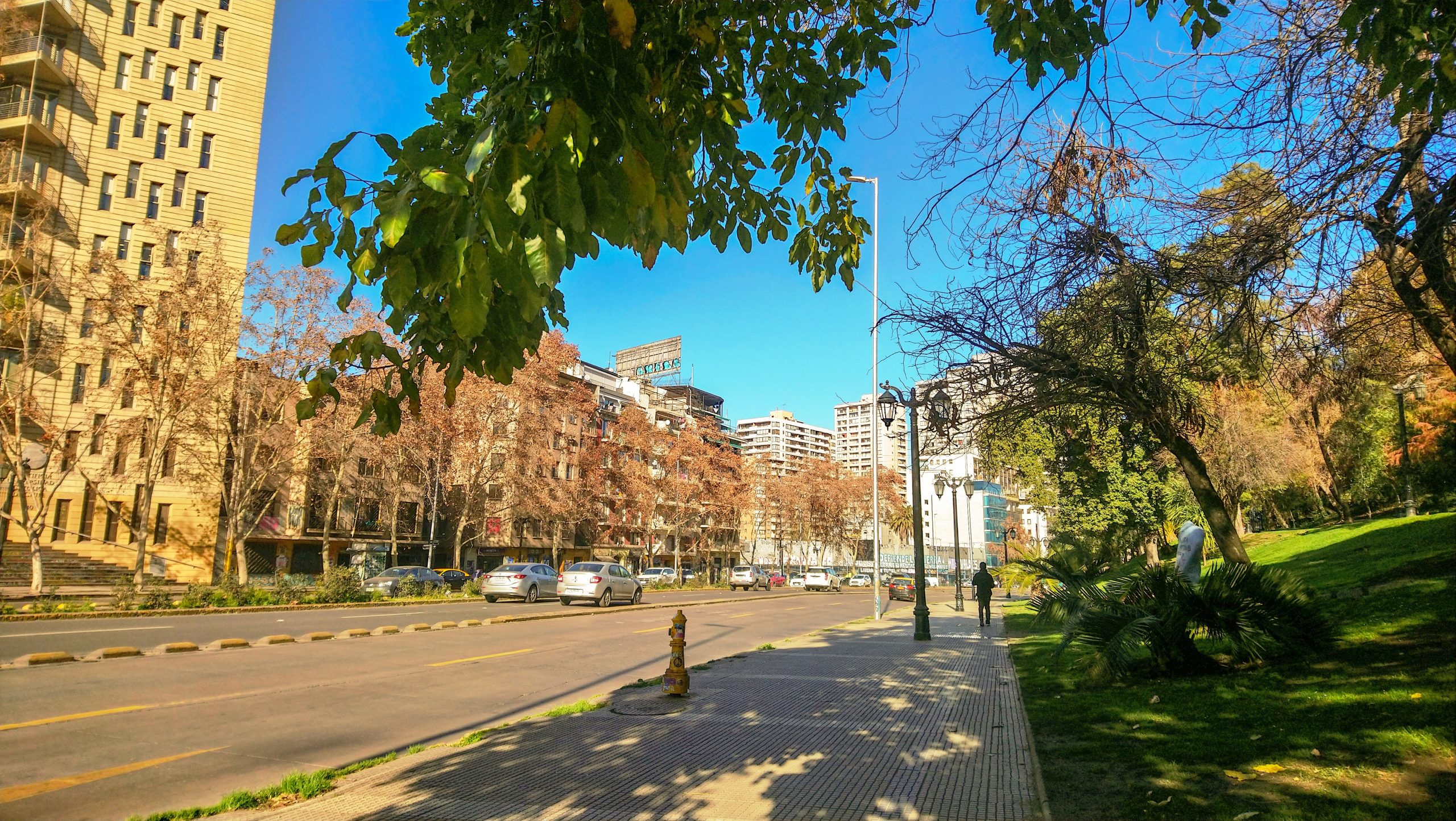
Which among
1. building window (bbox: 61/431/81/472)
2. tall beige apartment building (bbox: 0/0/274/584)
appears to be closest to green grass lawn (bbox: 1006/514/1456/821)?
tall beige apartment building (bbox: 0/0/274/584)

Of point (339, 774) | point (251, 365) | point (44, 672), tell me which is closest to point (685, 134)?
point (339, 774)

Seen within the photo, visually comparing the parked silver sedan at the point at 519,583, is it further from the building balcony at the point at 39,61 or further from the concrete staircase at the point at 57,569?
the building balcony at the point at 39,61

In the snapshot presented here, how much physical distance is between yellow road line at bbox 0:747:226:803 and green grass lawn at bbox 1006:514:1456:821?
21.8 feet

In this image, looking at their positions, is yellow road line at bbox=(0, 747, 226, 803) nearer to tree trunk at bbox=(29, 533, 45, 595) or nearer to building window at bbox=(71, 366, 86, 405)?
tree trunk at bbox=(29, 533, 45, 595)

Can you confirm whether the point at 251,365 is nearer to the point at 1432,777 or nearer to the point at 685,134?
the point at 685,134

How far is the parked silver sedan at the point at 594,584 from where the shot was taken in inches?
1061

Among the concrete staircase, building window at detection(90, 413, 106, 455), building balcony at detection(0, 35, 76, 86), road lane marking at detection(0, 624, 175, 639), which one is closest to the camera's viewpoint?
road lane marking at detection(0, 624, 175, 639)

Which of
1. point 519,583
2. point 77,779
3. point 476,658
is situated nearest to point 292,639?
point 476,658

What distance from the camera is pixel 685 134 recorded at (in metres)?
4.17

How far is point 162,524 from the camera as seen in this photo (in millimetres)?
37781

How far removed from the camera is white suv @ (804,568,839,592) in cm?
5709

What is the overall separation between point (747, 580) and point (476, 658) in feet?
142

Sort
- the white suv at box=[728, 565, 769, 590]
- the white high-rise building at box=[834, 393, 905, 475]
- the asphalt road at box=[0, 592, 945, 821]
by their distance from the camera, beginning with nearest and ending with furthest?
the asphalt road at box=[0, 592, 945, 821] < the white suv at box=[728, 565, 769, 590] < the white high-rise building at box=[834, 393, 905, 475]

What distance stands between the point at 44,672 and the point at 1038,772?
11810mm
